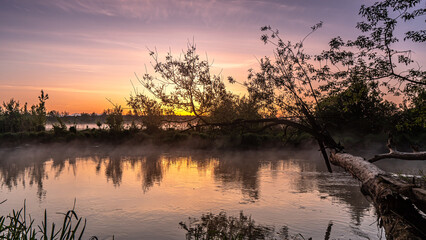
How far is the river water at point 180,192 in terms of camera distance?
32.2ft

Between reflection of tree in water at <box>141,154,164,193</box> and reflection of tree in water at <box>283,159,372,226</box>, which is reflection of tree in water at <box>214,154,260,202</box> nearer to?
reflection of tree in water at <box>283,159,372,226</box>

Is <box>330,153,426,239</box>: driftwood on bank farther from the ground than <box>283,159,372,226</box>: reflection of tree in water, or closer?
farther from the ground

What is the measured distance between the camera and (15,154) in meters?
28.6

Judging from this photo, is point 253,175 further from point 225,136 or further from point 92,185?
point 225,136

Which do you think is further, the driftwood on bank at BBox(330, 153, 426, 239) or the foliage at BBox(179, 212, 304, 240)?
the foliage at BBox(179, 212, 304, 240)

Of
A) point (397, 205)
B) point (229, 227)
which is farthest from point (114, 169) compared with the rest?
point (397, 205)

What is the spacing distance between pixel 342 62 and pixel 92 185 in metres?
11.4

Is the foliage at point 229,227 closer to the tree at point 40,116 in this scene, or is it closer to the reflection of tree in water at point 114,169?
the reflection of tree in water at point 114,169

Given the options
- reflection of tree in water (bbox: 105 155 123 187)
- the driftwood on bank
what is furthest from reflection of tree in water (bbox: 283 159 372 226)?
reflection of tree in water (bbox: 105 155 123 187)

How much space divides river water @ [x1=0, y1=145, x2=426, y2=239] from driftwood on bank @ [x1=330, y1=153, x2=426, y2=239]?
2.77m

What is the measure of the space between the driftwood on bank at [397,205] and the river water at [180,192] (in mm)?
2768

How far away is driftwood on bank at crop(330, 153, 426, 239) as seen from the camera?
4.71 m

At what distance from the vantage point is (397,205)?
5.27 m

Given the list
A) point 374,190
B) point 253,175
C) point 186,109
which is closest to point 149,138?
point 253,175
